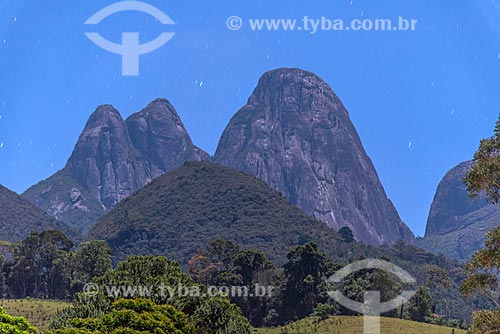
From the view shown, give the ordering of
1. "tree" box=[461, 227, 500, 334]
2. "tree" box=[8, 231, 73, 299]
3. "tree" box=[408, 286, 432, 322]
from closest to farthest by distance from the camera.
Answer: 1. "tree" box=[461, 227, 500, 334]
2. "tree" box=[408, 286, 432, 322]
3. "tree" box=[8, 231, 73, 299]

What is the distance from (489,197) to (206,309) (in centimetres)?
1406

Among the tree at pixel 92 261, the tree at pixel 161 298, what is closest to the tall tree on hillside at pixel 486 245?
the tree at pixel 161 298

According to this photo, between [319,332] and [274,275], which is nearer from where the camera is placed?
[319,332]

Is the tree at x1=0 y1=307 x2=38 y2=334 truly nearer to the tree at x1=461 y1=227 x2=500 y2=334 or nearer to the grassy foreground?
the tree at x1=461 y1=227 x2=500 y2=334

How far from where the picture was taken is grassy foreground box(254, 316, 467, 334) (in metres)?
48.9

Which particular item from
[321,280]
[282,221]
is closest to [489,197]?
[321,280]

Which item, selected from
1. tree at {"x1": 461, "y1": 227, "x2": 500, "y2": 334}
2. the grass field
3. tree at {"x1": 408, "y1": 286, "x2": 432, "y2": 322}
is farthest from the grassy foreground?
tree at {"x1": 461, "y1": 227, "x2": 500, "y2": 334}

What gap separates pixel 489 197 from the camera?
809 inches

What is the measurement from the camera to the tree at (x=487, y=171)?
65.0 ft

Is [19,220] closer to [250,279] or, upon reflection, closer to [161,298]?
[250,279]

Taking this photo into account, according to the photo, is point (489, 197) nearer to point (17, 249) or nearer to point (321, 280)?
point (321, 280)

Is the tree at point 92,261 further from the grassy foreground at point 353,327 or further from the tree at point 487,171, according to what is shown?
the tree at point 487,171

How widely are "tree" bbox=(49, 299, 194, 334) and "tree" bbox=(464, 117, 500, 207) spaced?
12095 mm

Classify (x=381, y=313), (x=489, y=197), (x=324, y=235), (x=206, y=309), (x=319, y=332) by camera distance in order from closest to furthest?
(x=489, y=197) → (x=206, y=309) → (x=319, y=332) → (x=381, y=313) → (x=324, y=235)
